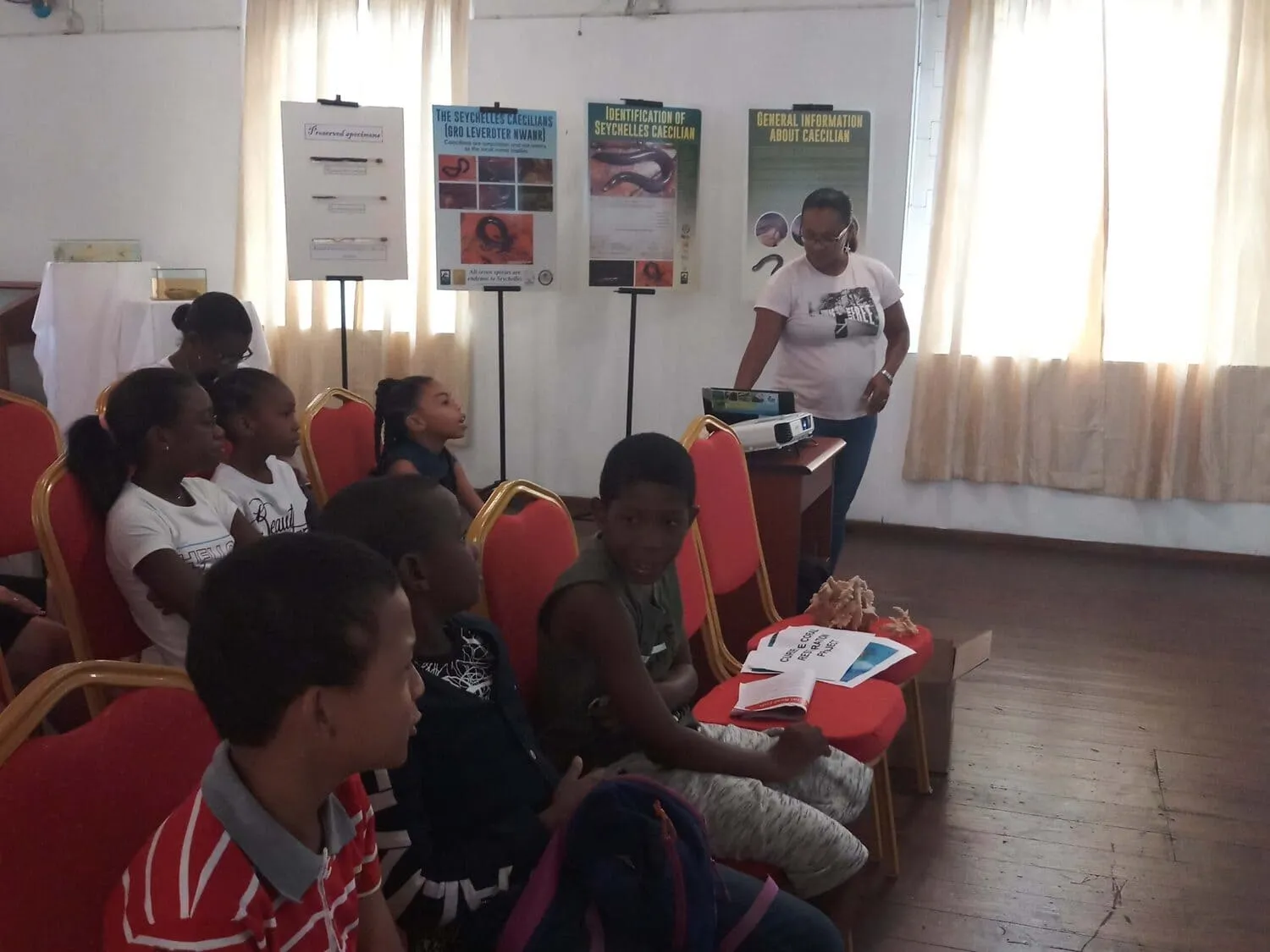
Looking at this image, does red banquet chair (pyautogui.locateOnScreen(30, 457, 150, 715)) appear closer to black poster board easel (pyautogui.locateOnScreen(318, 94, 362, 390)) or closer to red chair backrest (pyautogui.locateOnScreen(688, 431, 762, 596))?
red chair backrest (pyautogui.locateOnScreen(688, 431, 762, 596))

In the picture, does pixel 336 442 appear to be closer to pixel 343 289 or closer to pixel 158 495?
pixel 158 495

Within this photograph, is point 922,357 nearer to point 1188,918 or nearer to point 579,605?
point 1188,918

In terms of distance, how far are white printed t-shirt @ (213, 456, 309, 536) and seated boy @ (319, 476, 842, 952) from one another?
1086 mm

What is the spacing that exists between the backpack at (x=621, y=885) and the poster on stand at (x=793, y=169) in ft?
13.1

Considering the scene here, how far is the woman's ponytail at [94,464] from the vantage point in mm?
1969

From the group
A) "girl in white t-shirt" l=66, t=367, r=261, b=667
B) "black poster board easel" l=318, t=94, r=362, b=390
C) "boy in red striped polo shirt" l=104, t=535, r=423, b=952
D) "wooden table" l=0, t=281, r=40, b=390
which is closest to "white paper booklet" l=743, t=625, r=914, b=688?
"girl in white t-shirt" l=66, t=367, r=261, b=667

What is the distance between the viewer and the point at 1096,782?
9.14 feet

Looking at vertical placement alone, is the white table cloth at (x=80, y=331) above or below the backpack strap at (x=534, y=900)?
above

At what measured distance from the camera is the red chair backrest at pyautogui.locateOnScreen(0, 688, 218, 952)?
3.03 ft

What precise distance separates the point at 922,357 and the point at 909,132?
1029mm

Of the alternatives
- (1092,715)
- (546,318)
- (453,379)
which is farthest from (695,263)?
(1092,715)

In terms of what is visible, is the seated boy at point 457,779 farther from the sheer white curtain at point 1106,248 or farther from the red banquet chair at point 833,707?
the sheer white curtain at point 1106,248

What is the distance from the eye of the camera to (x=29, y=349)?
6.08 meters

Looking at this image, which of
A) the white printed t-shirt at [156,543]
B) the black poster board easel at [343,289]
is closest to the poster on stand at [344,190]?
the black poster board easel at [343,289]
